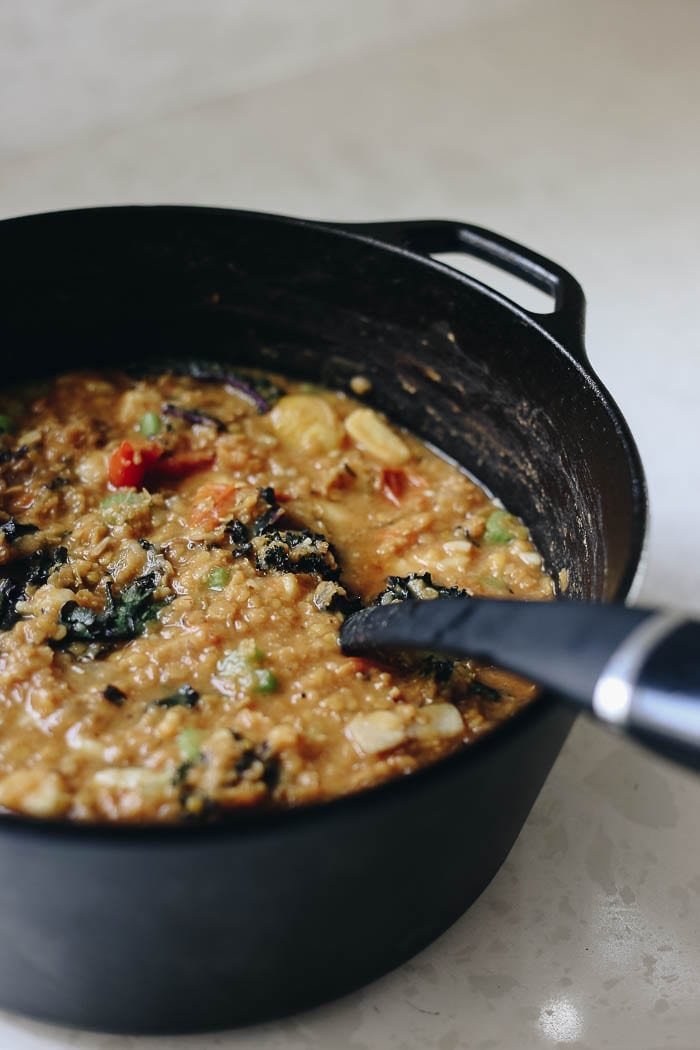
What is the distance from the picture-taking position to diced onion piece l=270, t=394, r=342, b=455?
3145 mm

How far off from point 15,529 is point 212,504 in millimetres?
461

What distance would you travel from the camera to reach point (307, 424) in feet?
10.4

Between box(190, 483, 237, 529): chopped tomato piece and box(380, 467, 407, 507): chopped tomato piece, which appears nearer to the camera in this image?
box(190, 483, 237, 529): chopped tomato piece

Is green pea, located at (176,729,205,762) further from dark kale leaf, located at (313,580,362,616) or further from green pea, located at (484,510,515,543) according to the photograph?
green pea, located at (484,510,515,543)

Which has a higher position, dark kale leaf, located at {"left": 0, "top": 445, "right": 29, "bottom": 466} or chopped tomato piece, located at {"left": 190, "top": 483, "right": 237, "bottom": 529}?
chopped tomato piece, located at {"left": 190, "top": 483, "right": 237, "bottom": 529}

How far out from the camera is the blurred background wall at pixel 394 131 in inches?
165

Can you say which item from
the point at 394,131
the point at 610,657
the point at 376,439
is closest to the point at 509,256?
the point at 376,439

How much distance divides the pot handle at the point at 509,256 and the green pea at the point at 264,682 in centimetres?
100

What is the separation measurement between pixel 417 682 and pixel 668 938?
2.48ft

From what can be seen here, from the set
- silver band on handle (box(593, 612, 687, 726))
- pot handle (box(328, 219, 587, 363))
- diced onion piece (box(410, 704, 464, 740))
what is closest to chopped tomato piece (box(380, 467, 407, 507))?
pot handle (box(328, 219, 587, 363))

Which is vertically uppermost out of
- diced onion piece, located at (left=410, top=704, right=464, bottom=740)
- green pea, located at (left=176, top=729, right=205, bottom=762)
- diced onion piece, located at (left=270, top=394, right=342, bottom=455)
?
diced onion piece, located at (left=270, top=394, right=342, bottom=455)

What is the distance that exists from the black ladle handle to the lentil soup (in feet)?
1.76

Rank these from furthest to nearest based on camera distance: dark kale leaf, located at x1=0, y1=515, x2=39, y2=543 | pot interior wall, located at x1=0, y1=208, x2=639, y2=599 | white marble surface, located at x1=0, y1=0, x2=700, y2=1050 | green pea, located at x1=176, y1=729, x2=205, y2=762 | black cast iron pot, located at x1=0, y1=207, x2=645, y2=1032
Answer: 1. pot interior wall, located at x1=0, y1=208, x2=639, y2=599
2. dark kale leaf, located at x1=0, y1=515, x2=39, y2=543
3. white marble surface, located at x1=0, y1=0, x2=700, y2=1050
4. green pea, located at x1=176, y1=729, x2=205, y2=762
5. black cast iron pot, located at x1=0, y1=207, x2=645, y2=1032

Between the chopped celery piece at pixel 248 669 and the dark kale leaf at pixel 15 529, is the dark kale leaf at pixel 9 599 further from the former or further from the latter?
the chopped celery piece at pixel 248 669
